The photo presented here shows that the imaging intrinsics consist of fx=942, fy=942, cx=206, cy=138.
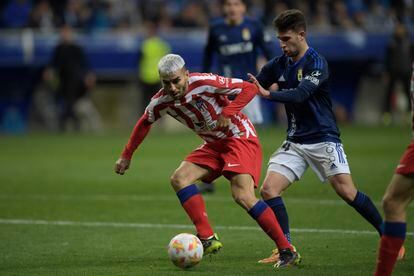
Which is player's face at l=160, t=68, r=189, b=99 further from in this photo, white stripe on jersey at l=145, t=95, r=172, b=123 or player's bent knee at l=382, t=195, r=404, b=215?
player's bent knee at l=382, t=195, r=404, b=215

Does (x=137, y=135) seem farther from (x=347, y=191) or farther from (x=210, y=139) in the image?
(x=347, y=191)

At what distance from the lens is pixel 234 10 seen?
12570 mm

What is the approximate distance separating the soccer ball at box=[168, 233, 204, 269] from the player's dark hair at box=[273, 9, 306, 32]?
1956 millimetres

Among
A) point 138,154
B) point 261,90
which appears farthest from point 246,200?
point 138,154

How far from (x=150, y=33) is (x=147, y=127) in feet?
53.0

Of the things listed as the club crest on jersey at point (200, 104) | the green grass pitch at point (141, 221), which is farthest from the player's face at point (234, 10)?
the club crest on jersey at point (200, 104)

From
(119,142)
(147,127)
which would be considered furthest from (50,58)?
(147,127)

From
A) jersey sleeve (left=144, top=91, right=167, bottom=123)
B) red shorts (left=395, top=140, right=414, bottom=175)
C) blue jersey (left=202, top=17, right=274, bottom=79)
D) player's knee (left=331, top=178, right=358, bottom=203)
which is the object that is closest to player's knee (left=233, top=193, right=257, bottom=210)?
player's knee (left=331, top=178, right=358, bottom=203)

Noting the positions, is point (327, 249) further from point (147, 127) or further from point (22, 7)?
point (22, 7)

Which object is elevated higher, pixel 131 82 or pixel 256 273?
pixel 256 273

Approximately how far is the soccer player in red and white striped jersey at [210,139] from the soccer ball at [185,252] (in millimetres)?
439

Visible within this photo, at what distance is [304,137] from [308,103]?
30 cm

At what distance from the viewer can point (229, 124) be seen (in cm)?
809

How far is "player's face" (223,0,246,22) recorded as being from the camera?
41.1ft
